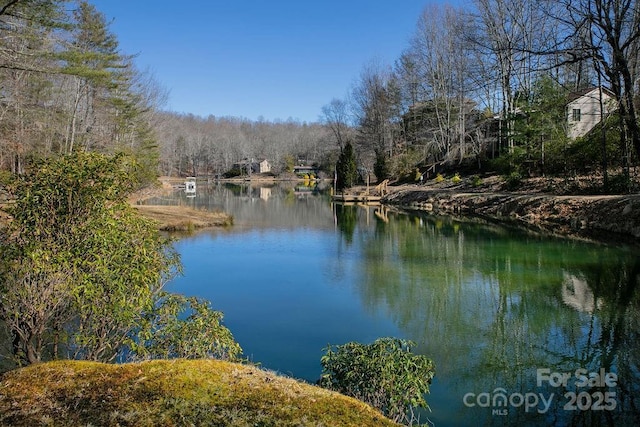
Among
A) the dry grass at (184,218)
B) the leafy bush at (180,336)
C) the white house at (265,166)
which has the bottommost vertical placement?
the leafy bush at (180,336)

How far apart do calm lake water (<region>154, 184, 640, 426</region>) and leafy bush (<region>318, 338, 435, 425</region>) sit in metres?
0.80

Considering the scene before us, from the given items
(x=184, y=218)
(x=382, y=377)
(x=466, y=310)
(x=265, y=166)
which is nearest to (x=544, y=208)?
(x=466, y=310)

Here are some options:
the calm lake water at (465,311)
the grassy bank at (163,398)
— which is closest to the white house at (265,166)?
the calm lake water at (465,311)

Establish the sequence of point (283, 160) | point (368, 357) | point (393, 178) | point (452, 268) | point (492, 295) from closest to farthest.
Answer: point (368, 357) → point (492, 295) → point (452, 268) → point (393, 178) → point (283, 160)

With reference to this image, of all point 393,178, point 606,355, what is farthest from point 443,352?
point 393,178

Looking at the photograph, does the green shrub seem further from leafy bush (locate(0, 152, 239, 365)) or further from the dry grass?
leafy bush (locate(0, 152, 239, 365))

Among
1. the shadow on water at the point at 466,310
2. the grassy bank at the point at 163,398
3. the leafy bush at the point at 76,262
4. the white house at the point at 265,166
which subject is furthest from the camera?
the white house at the point at 265,166

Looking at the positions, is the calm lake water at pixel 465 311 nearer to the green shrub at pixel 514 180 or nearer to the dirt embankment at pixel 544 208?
the dirt embankment at pixel 544 208

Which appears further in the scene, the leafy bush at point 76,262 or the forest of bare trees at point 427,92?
the forest of bare trees at point 427,92

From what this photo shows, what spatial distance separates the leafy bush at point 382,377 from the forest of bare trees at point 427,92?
12.0 ft

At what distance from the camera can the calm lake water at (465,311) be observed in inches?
213

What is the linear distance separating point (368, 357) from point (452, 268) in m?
8.95

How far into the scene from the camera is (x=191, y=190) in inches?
1940

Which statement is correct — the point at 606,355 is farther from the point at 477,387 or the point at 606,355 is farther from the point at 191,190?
the point at 191,190
